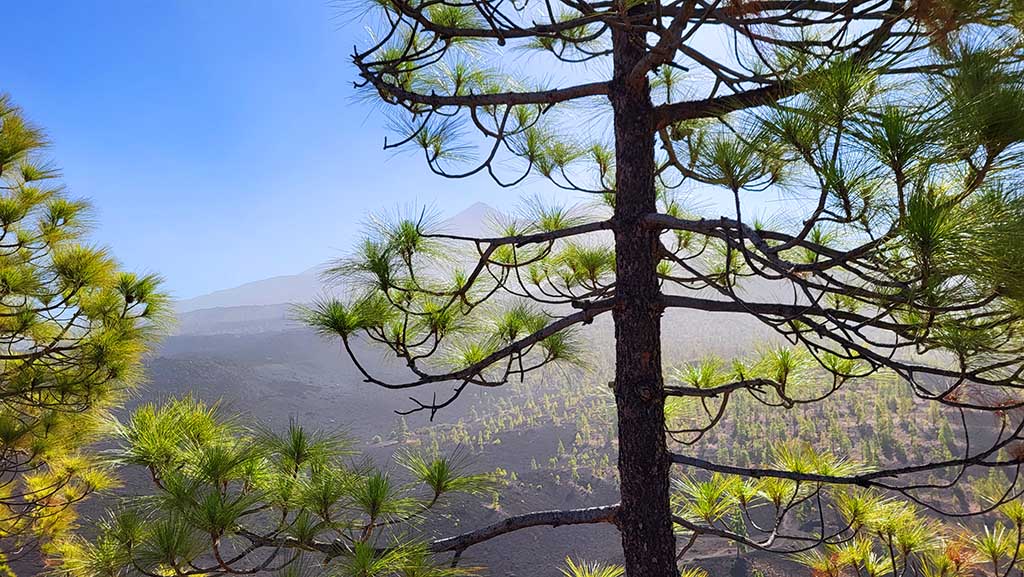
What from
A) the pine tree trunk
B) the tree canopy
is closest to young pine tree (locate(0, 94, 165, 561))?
the tree canopy

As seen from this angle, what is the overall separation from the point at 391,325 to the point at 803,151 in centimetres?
73

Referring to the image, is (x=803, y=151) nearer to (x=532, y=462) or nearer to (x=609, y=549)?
(x=609, y=549)

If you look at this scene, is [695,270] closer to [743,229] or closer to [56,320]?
[743,229]

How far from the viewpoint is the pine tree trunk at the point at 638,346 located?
884 mm

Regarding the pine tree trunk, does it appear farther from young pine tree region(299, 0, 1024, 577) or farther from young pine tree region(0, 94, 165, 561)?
young pine tree region(0, 94, 165, 561)

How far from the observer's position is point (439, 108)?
1116 mm

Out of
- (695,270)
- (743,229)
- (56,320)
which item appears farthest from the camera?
(56,320)

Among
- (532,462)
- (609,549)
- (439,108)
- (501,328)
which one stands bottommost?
(609,549)

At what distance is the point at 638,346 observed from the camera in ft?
2.96

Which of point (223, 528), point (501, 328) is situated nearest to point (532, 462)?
point (501, 328)

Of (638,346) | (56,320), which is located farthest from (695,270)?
(56,320)

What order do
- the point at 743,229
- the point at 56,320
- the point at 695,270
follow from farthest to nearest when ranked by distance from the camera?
the point at 56,320 < the point at 695,270 < the point at 743,229

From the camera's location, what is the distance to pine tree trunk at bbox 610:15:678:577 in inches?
34.8

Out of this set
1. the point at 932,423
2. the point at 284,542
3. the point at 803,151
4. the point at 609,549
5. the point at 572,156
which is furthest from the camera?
the point at 932,423
